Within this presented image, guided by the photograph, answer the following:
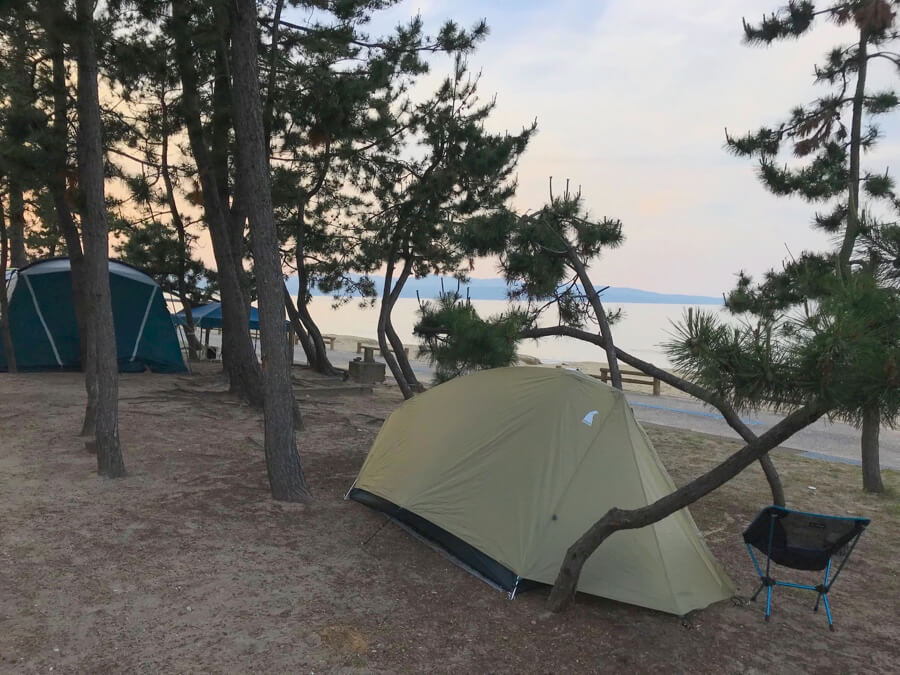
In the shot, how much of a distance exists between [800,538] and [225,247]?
10.1 m

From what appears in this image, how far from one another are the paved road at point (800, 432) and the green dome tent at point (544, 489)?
4745 mm

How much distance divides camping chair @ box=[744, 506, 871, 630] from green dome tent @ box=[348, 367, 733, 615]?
0.47 metres

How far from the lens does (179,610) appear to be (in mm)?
4172

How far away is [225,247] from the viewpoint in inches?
464

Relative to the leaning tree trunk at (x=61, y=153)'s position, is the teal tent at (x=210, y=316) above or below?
below

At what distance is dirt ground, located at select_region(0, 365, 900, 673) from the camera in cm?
380

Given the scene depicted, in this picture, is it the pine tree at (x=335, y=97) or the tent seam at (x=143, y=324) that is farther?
the tent seam at (x=143, y=324)

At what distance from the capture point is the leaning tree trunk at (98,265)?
6.81m

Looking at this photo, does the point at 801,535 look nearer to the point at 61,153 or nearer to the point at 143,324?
the point at 61,153

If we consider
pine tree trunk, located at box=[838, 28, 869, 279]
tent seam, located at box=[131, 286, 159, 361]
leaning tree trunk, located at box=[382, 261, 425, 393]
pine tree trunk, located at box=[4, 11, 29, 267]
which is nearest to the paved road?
pine tree trunk, located at box=[838, 28, 869, 279]

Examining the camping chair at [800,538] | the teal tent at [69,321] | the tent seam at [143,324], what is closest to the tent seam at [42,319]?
the teal tent at [69,321]

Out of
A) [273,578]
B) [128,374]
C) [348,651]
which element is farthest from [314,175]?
[348,651]

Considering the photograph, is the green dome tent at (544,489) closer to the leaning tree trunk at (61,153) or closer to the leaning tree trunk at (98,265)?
the leaning tree trunk at (98,265)

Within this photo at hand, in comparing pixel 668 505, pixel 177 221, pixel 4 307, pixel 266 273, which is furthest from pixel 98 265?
pixel 177 221
